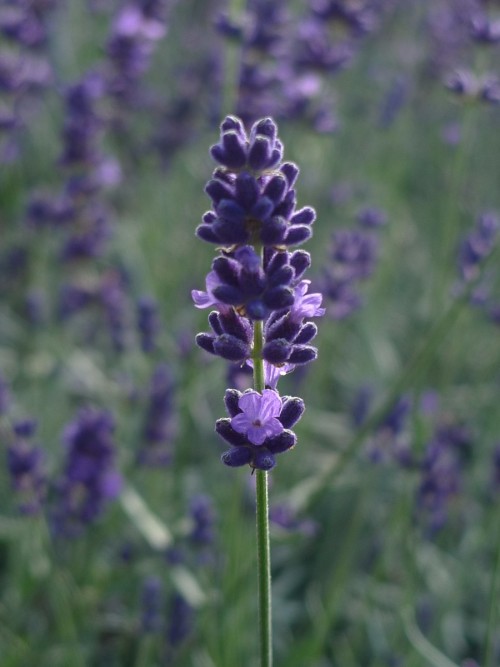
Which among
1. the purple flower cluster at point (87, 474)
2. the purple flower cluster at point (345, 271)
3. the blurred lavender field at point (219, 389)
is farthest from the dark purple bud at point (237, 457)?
the purple flower cluster at point (345, 271)

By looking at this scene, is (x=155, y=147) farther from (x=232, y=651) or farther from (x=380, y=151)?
(x=232, y=651)

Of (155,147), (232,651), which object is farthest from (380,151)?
(232,651)

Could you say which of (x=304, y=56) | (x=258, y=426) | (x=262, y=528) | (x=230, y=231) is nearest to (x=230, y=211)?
(x=230, y=231)

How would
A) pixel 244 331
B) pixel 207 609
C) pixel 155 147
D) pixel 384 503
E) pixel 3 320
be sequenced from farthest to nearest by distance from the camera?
pixel 155 147 < pixel 3 320 < pixel 384 503 < pixel 207 609 < pixel 244 331

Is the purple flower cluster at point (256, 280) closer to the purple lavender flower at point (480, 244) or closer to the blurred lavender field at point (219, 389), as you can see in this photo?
the blurred lavender field at point (219, 389)

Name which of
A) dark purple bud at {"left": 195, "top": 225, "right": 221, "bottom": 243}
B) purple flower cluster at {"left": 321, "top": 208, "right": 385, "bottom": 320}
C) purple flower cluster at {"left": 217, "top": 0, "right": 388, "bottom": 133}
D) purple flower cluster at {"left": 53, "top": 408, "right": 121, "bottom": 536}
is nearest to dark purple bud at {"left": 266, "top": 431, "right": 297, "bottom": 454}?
dark purple bud at {"left": 195, "top": 225, "right": 221, "bottom": 243}

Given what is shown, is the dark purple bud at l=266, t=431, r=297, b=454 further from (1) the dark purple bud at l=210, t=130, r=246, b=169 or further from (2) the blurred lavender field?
(2) the blurred lavender field

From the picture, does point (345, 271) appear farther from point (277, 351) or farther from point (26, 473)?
point (277, 351)
